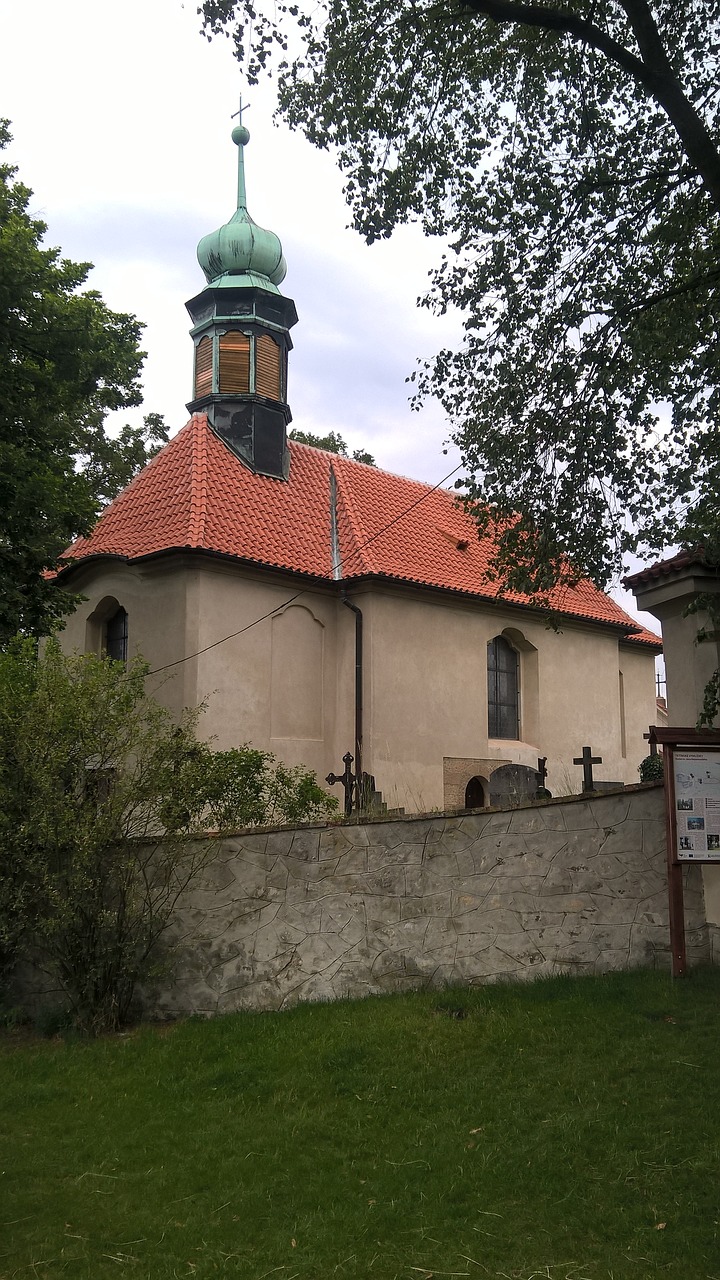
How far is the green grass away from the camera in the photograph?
5.26 m

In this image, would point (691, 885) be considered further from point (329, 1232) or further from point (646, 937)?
point (329, 1232)

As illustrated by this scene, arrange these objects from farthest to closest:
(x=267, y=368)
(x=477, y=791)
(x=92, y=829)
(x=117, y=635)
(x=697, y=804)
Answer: (x=267, y=368)
(x=477, y=791)
(x=117, y=635)
(x=92, y=829)
(x=697, y=804)

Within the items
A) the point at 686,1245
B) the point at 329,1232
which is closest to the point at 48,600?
the point at 329,1232

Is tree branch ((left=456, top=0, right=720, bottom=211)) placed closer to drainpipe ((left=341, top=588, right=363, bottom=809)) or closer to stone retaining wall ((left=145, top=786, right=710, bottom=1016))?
stone retaining wall ((left=145, top=786, right=710, bottom=1016))

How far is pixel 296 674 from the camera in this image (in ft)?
59.0

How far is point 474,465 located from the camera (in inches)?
415

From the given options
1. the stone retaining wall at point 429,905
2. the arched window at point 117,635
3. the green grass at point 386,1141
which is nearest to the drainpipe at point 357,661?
the arched window at point 117,635

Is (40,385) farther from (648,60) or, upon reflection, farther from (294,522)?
(648,60)

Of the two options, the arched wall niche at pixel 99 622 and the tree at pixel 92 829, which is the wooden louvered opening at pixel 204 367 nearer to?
the arched wall niche at pixel 99 622

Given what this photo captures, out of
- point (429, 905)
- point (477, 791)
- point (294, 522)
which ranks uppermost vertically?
point (294, 522)

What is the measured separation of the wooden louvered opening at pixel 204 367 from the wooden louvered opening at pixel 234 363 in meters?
0.27

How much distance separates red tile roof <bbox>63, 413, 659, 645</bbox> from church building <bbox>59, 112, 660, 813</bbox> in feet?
0.16

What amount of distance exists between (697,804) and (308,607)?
→ 10.4m

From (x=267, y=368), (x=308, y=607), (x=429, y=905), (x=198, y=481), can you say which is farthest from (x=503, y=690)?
(x=429, y=905)
